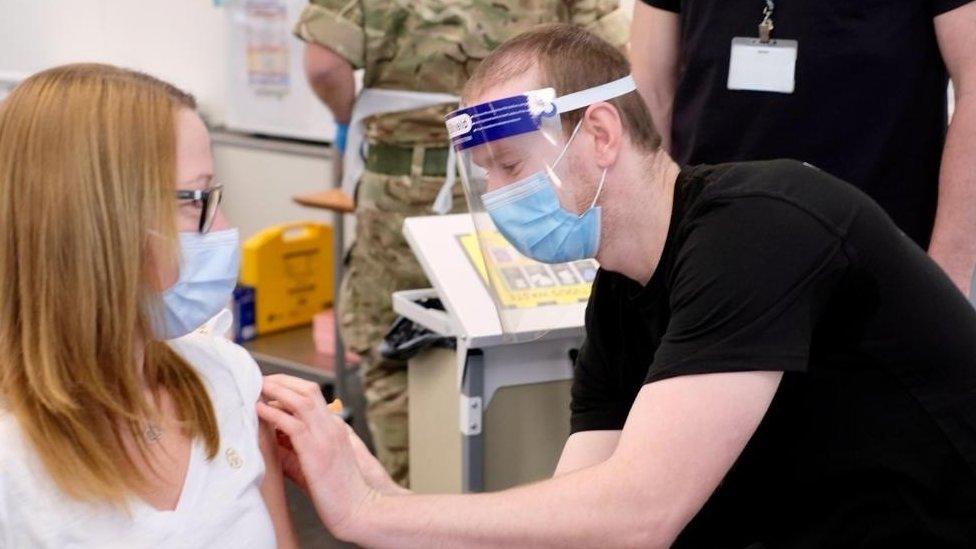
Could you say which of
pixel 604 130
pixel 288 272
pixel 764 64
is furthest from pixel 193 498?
pixel 288 272

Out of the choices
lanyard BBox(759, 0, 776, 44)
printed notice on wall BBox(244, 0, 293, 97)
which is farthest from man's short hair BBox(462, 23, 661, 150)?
printed notice on wall BBox(244, 0, 293, 97)

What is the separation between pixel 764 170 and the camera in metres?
1.44

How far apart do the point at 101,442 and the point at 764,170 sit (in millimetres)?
787

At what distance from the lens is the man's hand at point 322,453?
56.7 inches

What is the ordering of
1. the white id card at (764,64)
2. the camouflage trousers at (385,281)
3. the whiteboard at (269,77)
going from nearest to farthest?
1. the white id card at (764,64)
2. the camouflage trousers at (385,281)
3. the whiteboard at (269,77)

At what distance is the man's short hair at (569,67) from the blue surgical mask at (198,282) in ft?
1.21

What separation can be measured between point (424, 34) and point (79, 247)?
169 cm

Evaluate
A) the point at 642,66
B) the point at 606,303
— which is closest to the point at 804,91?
the point at 642,66

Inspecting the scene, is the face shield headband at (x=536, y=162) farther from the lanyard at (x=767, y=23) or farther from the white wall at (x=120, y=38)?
the white wall at (x=120, y=38)

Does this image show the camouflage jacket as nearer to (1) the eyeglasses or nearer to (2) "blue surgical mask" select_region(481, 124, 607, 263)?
(2) "blue surgical mask" select_region(481, 124, 607, 263)

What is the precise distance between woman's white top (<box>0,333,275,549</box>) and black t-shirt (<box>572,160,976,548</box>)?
1.57 ft

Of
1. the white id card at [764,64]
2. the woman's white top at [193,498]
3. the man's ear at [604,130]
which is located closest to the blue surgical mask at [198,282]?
the woman's white top at [193,498]

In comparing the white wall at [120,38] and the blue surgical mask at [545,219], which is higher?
the blue surgical mask at [545,219]

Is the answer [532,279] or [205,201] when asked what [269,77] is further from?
[205,201]
